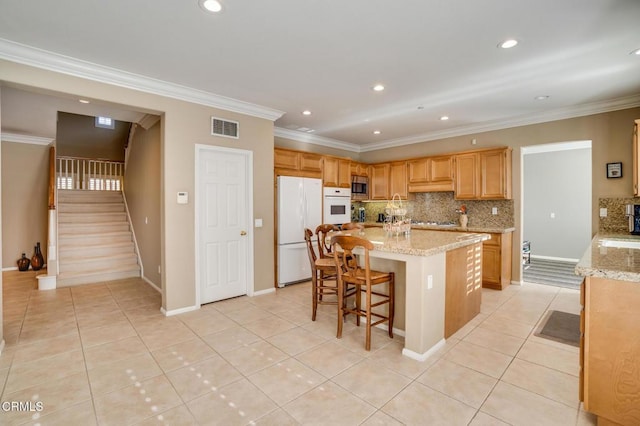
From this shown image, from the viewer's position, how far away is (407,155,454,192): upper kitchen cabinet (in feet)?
18.2

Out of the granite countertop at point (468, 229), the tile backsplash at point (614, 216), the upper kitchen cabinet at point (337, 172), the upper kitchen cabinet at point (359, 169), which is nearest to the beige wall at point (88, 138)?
the upper kitchen cabinet at point (337, 172)

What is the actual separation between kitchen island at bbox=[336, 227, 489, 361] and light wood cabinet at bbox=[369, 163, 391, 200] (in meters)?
3.15

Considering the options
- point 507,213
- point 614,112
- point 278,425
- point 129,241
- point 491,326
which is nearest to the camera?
point 278,425

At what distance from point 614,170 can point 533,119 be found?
1.29 m

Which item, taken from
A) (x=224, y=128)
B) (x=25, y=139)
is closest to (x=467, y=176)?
(x=224, y=128)

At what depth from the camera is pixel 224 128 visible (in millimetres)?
4164

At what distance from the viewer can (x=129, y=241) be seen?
249 inches

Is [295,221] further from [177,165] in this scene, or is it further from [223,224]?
[177,165]

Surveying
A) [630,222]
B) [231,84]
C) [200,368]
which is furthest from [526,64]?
[200,368]

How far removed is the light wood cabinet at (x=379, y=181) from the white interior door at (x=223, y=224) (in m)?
3.18

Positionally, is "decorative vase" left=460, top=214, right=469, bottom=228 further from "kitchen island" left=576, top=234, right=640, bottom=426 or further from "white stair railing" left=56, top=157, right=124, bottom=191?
"white stair railing" left=56, top=157, right=124, bottom=191

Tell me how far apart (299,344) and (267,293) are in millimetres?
1805

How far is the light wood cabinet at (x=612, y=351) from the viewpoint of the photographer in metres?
1.69

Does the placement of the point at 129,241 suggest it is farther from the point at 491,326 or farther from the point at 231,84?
the point at 491,326
